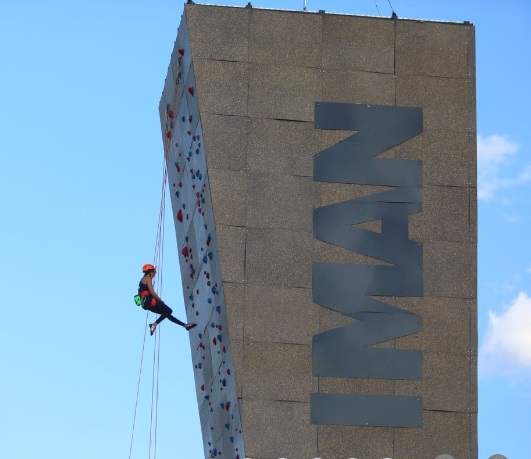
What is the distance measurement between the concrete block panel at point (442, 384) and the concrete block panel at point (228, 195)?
4.12 meters

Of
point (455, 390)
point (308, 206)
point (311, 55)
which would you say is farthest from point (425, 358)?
point (311, 55)

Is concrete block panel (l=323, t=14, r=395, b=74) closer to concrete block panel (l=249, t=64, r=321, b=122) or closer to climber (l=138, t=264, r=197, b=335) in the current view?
concrete block panel (l=249, t=64, r=321, b=122)

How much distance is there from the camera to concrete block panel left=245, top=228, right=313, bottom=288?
36406 millimetres

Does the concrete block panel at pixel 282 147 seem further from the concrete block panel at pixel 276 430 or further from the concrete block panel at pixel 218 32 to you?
the concrete block panel at pixel 276 430

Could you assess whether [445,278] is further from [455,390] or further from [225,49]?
[225,49]

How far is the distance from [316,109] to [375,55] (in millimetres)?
1531

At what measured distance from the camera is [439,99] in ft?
124

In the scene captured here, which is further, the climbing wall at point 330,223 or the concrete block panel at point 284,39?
the concrete block panel at point 284,39

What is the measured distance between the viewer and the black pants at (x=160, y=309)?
3844 centimetres

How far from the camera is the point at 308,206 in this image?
36812mm

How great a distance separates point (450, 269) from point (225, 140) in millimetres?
4647

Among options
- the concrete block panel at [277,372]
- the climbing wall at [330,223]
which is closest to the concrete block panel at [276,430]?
the climbing wall at [330,223]

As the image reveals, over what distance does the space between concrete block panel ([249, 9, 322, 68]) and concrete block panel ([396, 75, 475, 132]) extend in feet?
5.58

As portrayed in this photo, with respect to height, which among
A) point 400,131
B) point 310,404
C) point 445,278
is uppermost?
point 400,131
